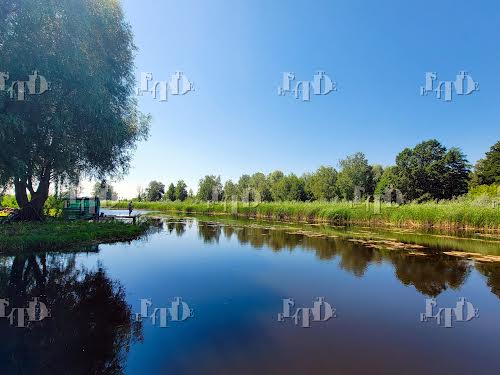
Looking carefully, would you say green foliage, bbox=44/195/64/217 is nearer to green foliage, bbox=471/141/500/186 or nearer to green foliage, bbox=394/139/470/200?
green foliage, bbox=394/139/470/200

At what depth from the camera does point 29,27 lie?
9.21 meters

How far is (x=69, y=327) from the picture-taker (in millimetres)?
5203

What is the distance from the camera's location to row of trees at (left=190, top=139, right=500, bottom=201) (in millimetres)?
50750

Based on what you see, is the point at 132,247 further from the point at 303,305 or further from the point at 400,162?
the point at 400,162

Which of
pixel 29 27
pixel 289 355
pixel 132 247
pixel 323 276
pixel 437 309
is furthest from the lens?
pixel 132 247

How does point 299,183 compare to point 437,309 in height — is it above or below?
above

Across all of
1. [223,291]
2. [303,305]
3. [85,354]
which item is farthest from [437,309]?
[85,354]

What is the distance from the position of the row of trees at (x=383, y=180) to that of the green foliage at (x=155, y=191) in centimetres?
3417

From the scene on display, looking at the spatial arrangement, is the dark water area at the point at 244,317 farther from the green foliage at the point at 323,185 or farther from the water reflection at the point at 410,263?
the green foliage at the point at 323,185

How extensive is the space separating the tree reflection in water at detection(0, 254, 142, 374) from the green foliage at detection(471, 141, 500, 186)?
6077cm

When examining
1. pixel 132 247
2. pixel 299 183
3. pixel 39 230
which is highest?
pixel 299 183

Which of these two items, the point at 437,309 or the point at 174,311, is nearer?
the point at 174,311

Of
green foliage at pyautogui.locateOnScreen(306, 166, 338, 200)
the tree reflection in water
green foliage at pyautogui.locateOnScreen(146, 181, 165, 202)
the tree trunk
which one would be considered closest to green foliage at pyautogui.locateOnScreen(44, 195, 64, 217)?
the tree trunk

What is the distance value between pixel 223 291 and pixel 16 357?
4575 mm
